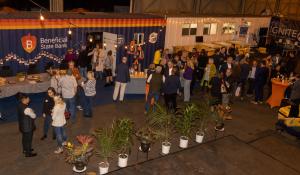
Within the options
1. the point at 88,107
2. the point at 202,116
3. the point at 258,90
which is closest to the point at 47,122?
the point at 88,107

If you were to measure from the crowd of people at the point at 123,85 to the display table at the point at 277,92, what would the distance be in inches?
17.5

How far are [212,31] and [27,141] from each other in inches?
562

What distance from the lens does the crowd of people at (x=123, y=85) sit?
24.5 feet

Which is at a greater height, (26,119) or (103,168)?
(26,119)

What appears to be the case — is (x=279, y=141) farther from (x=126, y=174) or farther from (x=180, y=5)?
(x=180, y=5)

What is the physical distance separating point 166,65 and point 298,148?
497 cm

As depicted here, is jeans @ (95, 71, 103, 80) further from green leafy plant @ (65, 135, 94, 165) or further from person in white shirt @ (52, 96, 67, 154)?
green leafy plant @ (65, 135, 94, 165)

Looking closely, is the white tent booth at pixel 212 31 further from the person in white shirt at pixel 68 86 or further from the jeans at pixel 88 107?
the person in white shirt at pixel 68 86

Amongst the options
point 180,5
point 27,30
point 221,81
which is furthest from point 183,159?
point 180,5

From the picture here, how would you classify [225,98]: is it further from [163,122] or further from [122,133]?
[122,133]

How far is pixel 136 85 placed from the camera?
39.0ft

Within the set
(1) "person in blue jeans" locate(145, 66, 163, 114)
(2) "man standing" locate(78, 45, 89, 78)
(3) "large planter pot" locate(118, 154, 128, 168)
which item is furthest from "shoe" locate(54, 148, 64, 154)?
(2) "man standing" locate(78, 45, 89, 78)

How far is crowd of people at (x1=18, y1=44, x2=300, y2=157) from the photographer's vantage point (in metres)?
7.46

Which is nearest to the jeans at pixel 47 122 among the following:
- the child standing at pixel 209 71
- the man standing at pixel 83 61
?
the man standing at pixel 83 61
